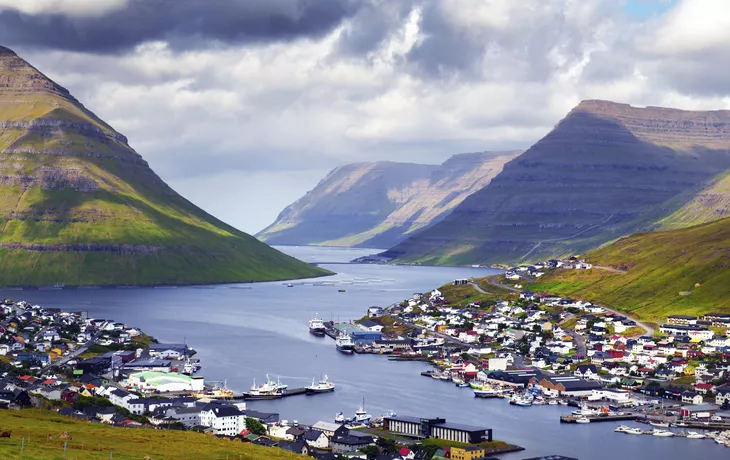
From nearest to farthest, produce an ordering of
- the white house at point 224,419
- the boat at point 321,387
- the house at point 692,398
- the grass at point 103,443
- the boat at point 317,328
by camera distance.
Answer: the grass at point 103,443 → the white house at point 224,419 → the house at point 692,398 → the boat at point 321,387 → the boat at point 317,328

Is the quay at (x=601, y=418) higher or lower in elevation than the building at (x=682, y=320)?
lower

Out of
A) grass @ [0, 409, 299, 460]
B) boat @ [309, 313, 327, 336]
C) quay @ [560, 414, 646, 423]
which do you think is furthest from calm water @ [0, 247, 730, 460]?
grass @ [0, 409, 299, 460]

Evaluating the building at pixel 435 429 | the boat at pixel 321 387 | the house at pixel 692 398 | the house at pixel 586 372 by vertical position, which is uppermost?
the house at pixel 586 372

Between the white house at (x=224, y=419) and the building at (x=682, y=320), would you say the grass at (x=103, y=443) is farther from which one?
the building at (x=682, y=320)

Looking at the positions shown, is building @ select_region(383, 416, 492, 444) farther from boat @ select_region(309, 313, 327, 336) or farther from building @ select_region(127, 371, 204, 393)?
boat @ select_region(309, 313, 327, 336)

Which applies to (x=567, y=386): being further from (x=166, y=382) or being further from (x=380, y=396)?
(x=166, y=382)

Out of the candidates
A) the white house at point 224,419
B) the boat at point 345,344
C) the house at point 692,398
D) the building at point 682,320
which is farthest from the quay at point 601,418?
the boat at point 345,344

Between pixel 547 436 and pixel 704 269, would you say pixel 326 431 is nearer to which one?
pixel 547 436
